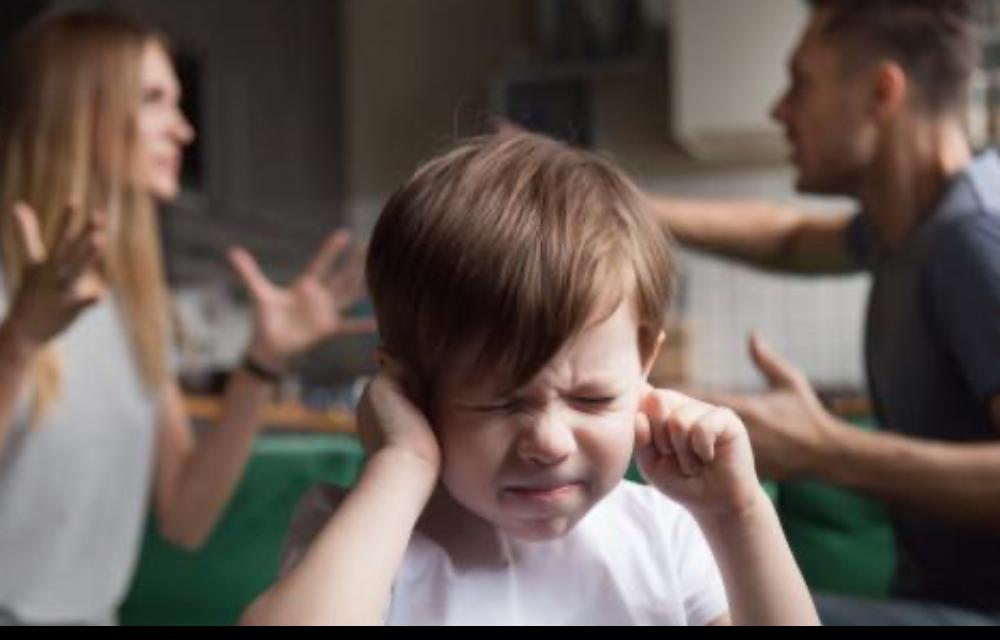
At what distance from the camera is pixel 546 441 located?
1.13 feet

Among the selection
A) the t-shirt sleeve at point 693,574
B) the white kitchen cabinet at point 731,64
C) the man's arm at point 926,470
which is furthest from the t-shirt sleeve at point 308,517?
the white kitchen cabinet at point 731,64

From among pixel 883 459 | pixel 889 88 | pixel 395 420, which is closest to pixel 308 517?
pixel 395 420

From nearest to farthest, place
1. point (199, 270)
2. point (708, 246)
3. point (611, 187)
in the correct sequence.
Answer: point (611, 187) → point (708, 246) → point (199, 270)

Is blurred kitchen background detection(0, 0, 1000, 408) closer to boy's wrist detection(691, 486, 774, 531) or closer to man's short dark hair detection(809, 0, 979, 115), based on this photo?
man's short dark hair detection(809, 0, 979, 115)

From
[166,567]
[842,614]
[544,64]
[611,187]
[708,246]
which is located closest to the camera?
[611,187]

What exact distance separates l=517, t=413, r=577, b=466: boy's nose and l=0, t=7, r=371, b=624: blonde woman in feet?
1.64

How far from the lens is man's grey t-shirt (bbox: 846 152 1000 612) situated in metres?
0.73

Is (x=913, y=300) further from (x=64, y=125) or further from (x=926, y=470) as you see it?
(x=64, y=125)

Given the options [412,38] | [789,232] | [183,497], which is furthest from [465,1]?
[183,497]

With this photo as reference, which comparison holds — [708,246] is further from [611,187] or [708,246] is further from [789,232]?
[611,187]

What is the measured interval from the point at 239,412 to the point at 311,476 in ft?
0.28

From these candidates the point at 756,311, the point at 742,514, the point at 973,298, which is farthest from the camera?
the point at 756,311

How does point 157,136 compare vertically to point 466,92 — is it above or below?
above

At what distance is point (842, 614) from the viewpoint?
2.00 feet
